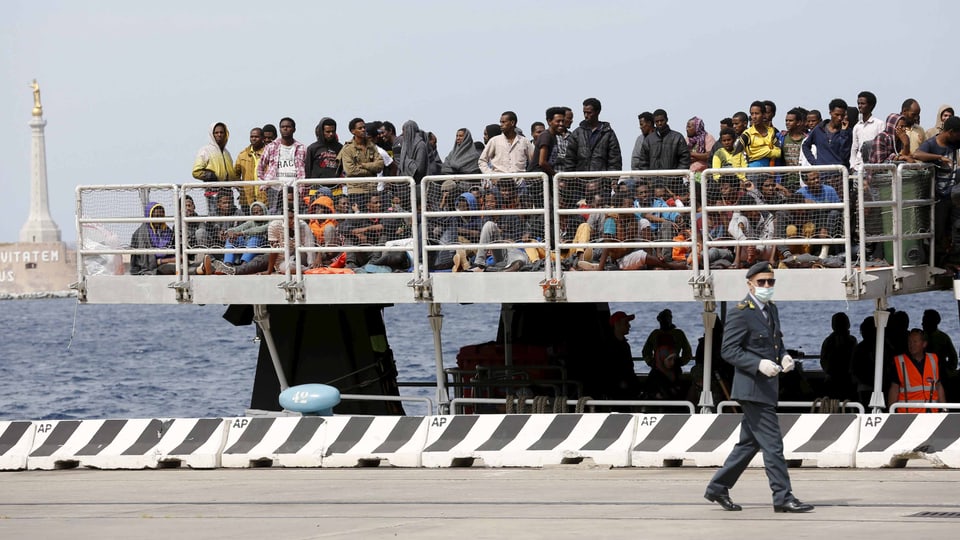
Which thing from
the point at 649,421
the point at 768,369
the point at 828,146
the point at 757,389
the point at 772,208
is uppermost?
the point at 828,146

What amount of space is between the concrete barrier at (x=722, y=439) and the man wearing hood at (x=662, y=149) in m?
2.90

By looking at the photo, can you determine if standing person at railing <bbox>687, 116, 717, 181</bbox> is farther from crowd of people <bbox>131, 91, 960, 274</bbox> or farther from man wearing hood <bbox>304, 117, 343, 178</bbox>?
man wearing hood <bbox>304, 117, 343, 178</bbox>

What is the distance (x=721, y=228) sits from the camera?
16.5 meters

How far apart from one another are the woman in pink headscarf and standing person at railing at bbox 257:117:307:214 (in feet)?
14.4

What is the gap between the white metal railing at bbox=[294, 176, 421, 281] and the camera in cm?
1761

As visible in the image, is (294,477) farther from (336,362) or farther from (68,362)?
(68,362)

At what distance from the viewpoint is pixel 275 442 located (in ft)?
56.1

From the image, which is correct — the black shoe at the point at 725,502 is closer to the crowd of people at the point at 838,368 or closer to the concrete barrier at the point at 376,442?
the crowd of people at the point at 838,368

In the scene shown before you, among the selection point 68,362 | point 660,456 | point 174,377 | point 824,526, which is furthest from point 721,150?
point 68,362

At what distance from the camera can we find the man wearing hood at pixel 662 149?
17.5 m

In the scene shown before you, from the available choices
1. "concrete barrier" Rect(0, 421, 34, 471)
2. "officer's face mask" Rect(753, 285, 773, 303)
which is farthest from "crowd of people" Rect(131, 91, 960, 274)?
"officer's face mask" Rect(753, 285, 773, 303)

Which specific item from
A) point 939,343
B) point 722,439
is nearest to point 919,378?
point 939,343

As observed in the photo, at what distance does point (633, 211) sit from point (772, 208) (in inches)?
56.3

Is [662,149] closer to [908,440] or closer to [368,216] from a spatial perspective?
[368,216]
